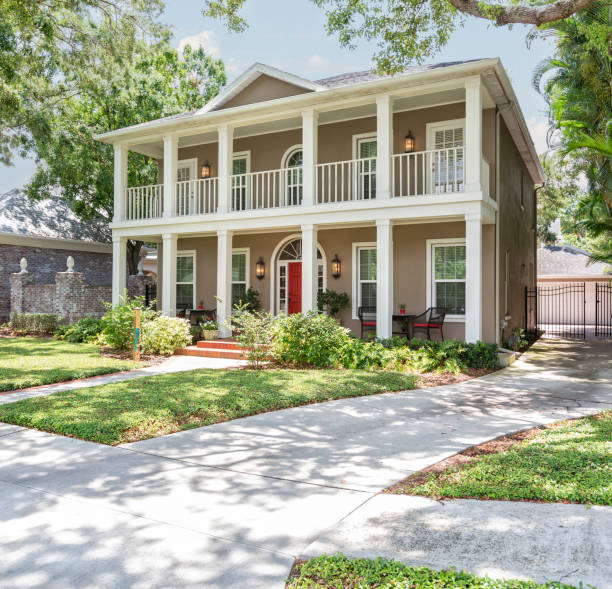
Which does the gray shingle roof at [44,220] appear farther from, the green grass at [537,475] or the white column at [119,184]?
the green grass at [537,475]

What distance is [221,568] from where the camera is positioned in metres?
2.77

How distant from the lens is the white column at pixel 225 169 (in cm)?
1326

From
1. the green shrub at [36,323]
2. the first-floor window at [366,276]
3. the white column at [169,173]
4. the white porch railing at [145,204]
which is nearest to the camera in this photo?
the first-floor window at [366,276]

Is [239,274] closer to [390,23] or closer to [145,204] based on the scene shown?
[145,204]

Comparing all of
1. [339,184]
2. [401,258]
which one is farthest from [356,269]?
[339,184]

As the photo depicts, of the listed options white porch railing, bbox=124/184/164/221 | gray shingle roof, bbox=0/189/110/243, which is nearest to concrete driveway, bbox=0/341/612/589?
white porch railing, bbox=124/184/164/221

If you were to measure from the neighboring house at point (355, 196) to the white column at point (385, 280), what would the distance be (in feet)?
0.10

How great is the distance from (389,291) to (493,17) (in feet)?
17.9

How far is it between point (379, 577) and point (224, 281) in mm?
10929

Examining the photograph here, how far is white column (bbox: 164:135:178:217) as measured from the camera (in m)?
14.0

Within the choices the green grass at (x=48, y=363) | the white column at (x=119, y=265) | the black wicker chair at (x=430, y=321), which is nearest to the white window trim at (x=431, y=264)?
the black wicker chair at (x=430, y=321)

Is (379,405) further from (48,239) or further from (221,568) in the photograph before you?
(48,239)

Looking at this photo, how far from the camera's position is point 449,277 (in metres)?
12.3

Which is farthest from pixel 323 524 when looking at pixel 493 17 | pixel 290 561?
pixel 493 17
